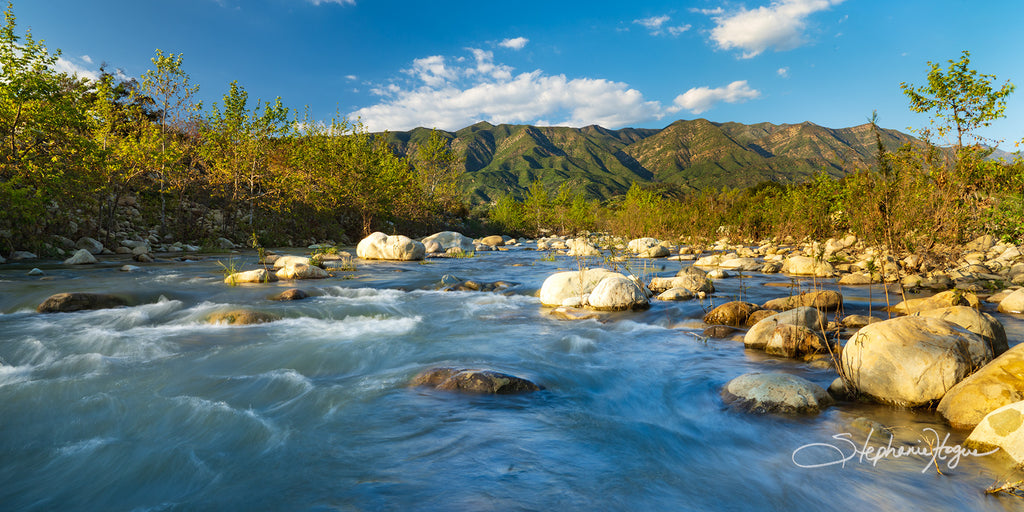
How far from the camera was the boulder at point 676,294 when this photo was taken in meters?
12.0

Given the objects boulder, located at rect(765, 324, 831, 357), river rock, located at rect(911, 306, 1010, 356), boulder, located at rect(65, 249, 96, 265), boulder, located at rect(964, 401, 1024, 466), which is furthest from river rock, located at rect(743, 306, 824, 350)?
boulder, located at rect(65, 249, 96, 265)

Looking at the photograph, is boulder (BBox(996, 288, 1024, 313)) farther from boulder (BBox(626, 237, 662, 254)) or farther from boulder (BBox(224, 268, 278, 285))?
boulder (BBox(224, 268, 278, 285))

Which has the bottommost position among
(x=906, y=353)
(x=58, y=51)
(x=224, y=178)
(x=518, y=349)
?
(x=518, y=349)

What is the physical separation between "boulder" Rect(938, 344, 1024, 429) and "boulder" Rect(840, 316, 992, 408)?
0.92 ft

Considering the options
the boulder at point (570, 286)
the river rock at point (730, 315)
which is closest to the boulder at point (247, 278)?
the boulder at point (570, 286)

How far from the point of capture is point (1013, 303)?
381 inches

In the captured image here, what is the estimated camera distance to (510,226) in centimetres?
6438

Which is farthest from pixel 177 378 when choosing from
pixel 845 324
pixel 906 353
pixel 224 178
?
pixel 224 178

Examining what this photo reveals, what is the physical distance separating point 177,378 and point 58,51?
17.0 metres

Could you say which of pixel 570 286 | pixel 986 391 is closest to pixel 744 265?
pixel 570 286

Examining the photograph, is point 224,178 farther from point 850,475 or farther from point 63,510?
point 850,475

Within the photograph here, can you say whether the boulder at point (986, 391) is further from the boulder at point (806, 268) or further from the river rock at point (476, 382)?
the boulder at point (806, 268)

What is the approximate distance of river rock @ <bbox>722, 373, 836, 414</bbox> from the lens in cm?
514

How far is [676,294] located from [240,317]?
1032cm
